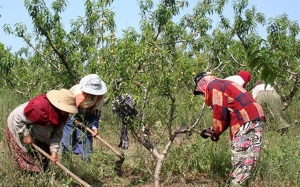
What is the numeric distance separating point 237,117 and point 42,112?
1754mm

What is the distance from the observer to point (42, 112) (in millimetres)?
3701

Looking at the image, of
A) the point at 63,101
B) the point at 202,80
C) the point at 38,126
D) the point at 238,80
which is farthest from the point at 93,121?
the point at 238,80

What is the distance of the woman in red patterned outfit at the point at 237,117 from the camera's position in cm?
374

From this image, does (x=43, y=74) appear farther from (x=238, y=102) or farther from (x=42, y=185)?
(x=238, y=102)

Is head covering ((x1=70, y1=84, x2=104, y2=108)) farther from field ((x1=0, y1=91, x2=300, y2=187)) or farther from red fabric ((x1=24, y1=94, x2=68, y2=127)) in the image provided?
field ((x1=0, y1=91, x2=300, y2=187))

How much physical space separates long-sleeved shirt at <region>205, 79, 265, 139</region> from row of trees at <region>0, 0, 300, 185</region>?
1.00ft

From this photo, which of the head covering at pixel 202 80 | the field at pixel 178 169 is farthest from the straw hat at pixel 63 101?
the head covering at pixel 202 80

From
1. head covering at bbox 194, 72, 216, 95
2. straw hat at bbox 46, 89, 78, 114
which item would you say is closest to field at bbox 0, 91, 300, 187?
straw hat at bbox 46, 89, 78, 114

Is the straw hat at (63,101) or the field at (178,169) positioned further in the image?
the field at (178,169)

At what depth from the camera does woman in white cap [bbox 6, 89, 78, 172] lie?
371cm

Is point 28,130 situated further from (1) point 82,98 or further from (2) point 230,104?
Result: (2) point 230,104

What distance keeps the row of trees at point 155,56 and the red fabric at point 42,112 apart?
25.7 inches

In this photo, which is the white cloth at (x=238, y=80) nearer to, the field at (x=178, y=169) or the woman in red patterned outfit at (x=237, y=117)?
the woman in red patterned outfit at (x=237, y=117)

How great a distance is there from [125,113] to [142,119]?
0.26 m
